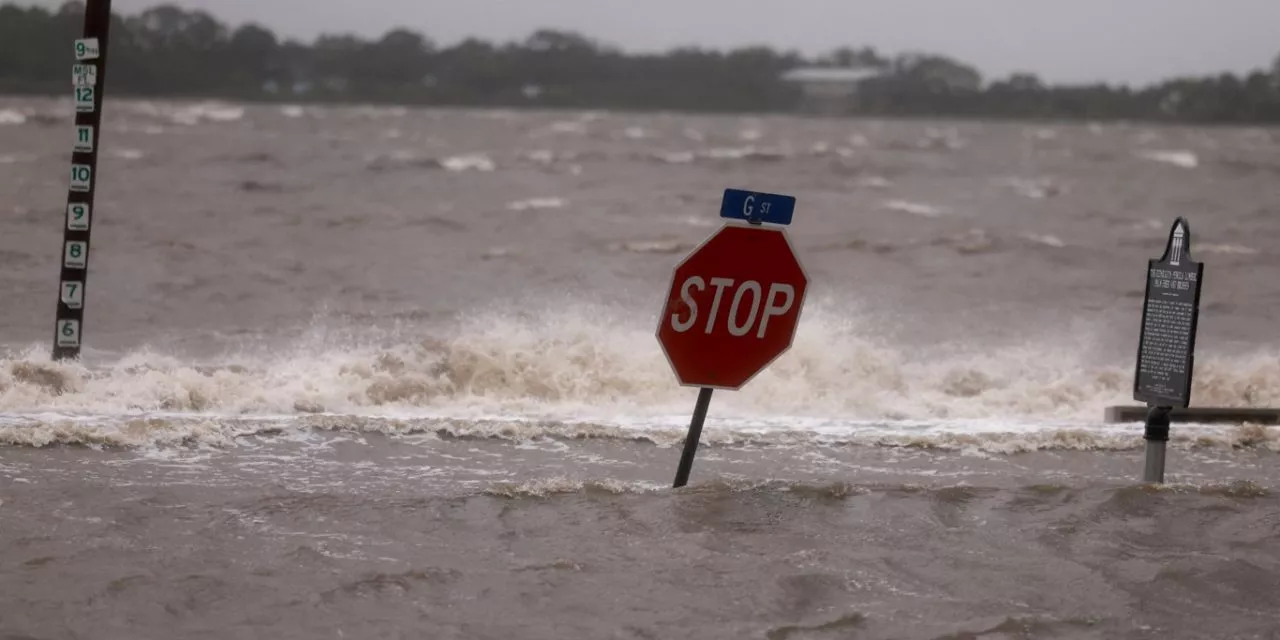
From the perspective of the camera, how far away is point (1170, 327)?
20.6ft

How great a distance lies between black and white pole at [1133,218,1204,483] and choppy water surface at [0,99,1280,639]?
0.48m

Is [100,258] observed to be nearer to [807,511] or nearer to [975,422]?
[975,422]

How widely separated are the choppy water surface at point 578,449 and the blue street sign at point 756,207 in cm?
119

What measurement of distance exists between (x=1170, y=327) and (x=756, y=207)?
1836mm

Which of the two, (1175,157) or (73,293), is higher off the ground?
(1175,157)

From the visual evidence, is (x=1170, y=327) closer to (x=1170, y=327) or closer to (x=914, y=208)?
(x=1170, y=327)

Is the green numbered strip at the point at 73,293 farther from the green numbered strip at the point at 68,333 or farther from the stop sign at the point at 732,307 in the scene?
the stop sign at the point at 732,307

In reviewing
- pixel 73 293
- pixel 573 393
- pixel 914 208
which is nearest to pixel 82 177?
pixel 73 293

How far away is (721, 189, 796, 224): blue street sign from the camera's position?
19.5ft

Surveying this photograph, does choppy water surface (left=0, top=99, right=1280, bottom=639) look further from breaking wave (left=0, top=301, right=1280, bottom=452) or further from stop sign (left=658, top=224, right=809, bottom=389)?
stop sign (left=658, top=224, right=809, bottom=389)

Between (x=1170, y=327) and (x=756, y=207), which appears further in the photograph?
(x=1170, y=327)

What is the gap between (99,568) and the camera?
16.9ft

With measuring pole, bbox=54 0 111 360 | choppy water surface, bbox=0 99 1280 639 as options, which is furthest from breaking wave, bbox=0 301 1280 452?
measuring pole, bbox=54 0 111 360

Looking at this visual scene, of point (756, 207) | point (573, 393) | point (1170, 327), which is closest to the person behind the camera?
point (756, 207)
